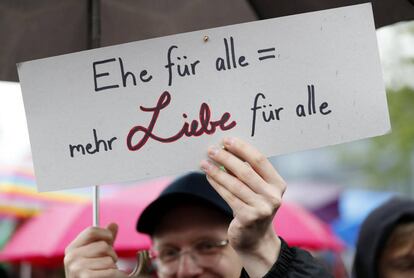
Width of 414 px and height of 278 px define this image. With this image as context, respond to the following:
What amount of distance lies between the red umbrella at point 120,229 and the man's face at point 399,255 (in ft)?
10.1

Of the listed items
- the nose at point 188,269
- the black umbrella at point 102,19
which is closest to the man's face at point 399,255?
the nose at point 188,269

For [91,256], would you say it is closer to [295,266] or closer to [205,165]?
[205,165]

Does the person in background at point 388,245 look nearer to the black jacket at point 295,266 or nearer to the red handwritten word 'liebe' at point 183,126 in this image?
the black jacket at point 295,266

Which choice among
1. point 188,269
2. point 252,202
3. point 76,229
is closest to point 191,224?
point 188,269

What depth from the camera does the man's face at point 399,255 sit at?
9.91 ft

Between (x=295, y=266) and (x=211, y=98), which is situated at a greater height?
(x=211, y=98)

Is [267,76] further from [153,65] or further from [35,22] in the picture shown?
[35,22]

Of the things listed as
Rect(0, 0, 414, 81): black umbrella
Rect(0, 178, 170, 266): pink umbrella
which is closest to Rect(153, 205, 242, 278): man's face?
Rect(0, 0, 414, 81): black umbrella

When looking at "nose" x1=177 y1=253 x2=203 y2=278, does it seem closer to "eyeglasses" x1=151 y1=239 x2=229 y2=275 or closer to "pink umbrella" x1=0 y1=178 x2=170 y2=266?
"eyeglasses" x1=151 y1=239 x2=229 y2=275

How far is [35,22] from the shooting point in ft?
8.95

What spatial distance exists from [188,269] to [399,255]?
0.84 meters

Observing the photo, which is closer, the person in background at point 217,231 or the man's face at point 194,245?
the person in background at point 217,231

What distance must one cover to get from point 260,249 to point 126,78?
62cm

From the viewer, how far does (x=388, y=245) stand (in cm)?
310
